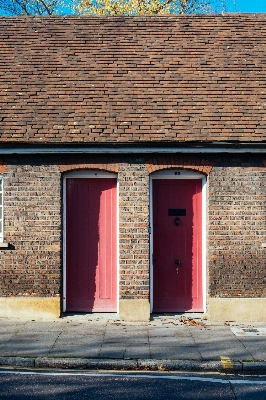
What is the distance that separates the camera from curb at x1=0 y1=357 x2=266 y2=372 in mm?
8125

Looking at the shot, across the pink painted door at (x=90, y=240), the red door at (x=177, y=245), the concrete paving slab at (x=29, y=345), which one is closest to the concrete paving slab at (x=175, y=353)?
the concrete paving slab at (x=29, y=345)

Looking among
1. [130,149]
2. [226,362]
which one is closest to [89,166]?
[130,149]

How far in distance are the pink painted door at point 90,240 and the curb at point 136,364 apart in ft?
11.1

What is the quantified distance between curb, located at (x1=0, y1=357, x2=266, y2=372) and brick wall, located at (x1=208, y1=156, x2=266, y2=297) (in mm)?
3118

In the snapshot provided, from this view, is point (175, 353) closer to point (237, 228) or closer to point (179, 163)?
point (237, 228)

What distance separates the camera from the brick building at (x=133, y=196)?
1120 centimetres

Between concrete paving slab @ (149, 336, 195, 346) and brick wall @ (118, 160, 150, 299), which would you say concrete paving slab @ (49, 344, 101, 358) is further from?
brick wall @ (118, 160, 150, 299)

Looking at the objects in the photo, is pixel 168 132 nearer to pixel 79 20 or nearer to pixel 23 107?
pixel 23 107

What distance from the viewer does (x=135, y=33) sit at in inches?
555

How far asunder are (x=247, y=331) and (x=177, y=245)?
7.90 feet

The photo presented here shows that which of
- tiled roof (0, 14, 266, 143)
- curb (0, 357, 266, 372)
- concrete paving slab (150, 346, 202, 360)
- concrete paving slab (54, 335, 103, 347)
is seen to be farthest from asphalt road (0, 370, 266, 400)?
tiled roof (0, 14, 266, 143)

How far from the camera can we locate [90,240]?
1167 centimetres

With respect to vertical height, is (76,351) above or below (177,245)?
below

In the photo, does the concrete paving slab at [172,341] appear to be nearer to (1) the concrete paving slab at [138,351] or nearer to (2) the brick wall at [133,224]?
(1) the concrete paving slab at [138,351]
